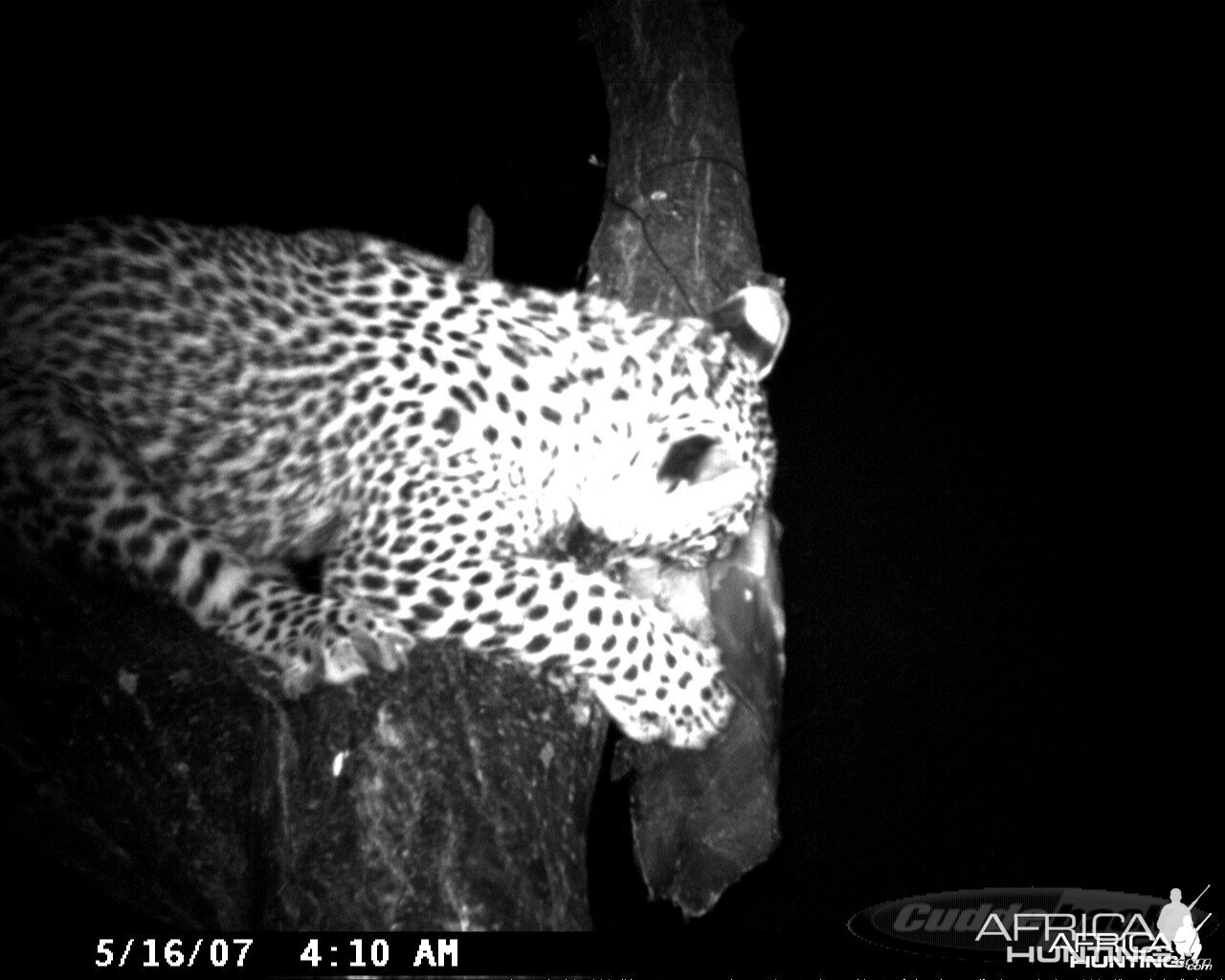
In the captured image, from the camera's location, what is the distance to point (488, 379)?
2.97 metres

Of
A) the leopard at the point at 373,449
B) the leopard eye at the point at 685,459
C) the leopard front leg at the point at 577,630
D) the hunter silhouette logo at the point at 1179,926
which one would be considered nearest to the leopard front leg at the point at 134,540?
the leopard at the point at 373,449

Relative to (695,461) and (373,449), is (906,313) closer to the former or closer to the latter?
(695,461)

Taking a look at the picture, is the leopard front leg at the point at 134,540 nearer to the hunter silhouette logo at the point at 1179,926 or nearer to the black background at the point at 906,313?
the black background at the point at 906,313

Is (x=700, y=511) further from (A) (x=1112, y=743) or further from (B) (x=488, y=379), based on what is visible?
(A) (x=1112, y=743)

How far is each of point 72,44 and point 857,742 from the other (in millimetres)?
3509

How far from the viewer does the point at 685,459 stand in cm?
310

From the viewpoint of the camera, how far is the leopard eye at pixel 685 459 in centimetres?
306

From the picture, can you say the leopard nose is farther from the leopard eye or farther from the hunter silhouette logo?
the hunter silhouette logo

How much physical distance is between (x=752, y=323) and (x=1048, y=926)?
2023 mm

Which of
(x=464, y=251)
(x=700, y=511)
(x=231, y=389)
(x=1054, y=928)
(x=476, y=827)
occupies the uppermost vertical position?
(x=464, y=251)

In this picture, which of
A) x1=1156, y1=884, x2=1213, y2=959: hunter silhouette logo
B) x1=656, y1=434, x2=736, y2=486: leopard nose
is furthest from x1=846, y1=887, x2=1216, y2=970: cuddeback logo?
x1=656, y1=434, x2=736, y2=486: leopard nose

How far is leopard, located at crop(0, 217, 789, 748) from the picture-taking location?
2607 mm

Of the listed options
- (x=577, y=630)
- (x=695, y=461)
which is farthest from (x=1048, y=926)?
(x=695, y=461)

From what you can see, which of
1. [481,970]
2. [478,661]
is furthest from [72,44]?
[481,970]
